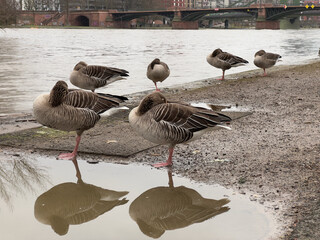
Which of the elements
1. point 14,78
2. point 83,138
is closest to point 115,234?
point 83,138

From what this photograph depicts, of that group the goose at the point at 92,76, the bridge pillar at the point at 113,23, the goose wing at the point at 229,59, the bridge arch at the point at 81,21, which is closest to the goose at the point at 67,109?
the goose at the point at 92,76

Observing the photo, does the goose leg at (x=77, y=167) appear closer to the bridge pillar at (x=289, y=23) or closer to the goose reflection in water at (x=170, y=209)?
the goose reflection in water at (x=170, y=209)

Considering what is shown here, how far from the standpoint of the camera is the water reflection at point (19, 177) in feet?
15.6

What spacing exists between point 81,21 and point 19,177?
484ft

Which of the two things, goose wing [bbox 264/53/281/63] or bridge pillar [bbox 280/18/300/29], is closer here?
goose wing [bbox 264/53/281/63]

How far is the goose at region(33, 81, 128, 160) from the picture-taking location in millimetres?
5758

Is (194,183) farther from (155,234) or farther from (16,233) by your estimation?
(16,233)

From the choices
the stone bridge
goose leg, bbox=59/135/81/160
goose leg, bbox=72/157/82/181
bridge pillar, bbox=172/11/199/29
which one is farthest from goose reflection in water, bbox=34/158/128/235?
bridge pillar, bbox=172/11/199/29

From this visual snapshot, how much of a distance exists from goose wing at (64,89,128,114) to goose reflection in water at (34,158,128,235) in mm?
1175

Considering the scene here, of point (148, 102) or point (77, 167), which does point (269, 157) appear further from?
point (77, 167)

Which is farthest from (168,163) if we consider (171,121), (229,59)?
(229,59)

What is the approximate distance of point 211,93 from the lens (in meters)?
11.5

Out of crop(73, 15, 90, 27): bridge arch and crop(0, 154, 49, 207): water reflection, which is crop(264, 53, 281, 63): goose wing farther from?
crop(73, 15, 90, 27): bridge arch

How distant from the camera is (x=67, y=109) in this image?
A: 5.79 meters
